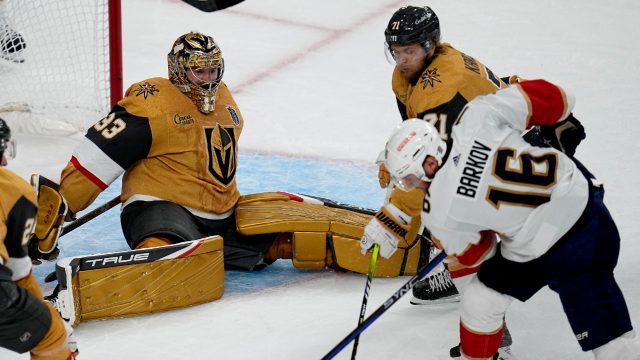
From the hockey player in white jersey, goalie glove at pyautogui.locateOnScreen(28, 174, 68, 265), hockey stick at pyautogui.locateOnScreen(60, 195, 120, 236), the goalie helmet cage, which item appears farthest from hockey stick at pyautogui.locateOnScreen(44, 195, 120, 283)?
the hockey player in white jersey

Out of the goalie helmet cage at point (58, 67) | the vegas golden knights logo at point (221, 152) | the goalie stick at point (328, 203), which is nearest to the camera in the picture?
the vegas golden knights logo at point (221, 152)

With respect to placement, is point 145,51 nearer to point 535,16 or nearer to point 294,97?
point 294,97

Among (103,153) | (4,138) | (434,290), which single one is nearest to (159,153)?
(103,153)

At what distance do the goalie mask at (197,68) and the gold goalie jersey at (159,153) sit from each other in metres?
0.03

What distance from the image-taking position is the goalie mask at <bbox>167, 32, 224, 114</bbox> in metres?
3.83

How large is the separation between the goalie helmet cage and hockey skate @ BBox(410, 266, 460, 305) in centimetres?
194

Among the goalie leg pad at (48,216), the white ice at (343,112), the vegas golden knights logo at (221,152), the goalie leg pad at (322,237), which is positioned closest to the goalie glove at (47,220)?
the goalie leg pad at (48,216)

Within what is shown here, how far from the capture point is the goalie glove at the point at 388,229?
11.1ft

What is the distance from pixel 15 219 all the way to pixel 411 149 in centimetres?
99

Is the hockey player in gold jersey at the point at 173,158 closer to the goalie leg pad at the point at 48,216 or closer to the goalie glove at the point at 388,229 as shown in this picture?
the goalie leg pad at the point at 48,216

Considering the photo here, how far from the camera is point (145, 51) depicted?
20.8 ft

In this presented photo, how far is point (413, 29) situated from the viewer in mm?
3639

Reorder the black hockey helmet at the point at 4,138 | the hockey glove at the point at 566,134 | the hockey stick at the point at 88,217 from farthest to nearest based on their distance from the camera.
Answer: the hockey stick at the point at 88,217, the hockey glove at the point at 566,134, the black hockey helmet at the point at 4,138

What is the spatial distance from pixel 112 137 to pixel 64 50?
1846mm
